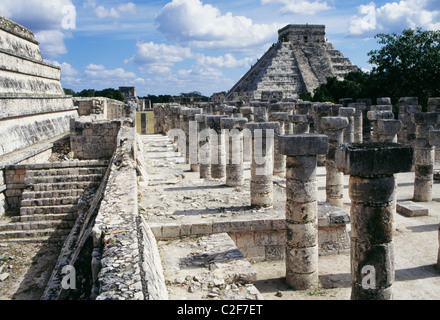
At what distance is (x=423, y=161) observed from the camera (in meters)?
12.2

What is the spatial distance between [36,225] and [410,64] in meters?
21.5

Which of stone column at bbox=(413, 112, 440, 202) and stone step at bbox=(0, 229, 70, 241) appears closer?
stone step at bbox=(0, 229, 70, 241)

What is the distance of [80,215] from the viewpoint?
10016 mm

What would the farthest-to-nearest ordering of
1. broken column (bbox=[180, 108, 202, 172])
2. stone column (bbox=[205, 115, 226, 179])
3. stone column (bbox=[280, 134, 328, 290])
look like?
broken column (bbox=[180, 108, 202, 172])
stone column (bbox=[205, 115, 226, 179])
stone column (bbox=[280, 134, 328, 290])

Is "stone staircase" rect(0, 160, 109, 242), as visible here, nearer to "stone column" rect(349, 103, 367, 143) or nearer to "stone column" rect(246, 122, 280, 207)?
"stone column" rect(246, 122, 280, 207)

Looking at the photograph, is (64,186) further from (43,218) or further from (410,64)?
(410,64)

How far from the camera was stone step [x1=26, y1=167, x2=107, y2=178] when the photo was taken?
11885 millimetres

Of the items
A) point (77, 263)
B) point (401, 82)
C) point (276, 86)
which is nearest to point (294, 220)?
point (77, 263)

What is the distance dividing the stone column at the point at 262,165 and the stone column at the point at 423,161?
16.7 ft

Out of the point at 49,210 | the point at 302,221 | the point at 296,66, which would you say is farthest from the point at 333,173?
the point at 296,66

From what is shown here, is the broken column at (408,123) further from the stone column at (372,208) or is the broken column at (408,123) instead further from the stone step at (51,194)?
the stone step at (51,194)

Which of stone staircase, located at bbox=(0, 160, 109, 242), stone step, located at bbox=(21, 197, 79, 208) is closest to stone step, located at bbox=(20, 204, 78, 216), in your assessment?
stone staircase, located at bbox=(0, 160, 109, 242)

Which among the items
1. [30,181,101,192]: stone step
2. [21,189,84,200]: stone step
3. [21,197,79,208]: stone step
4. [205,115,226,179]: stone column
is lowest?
[21,197,79,208]: stone step

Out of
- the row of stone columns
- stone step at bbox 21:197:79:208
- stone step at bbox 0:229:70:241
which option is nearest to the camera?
the row of stone columns
